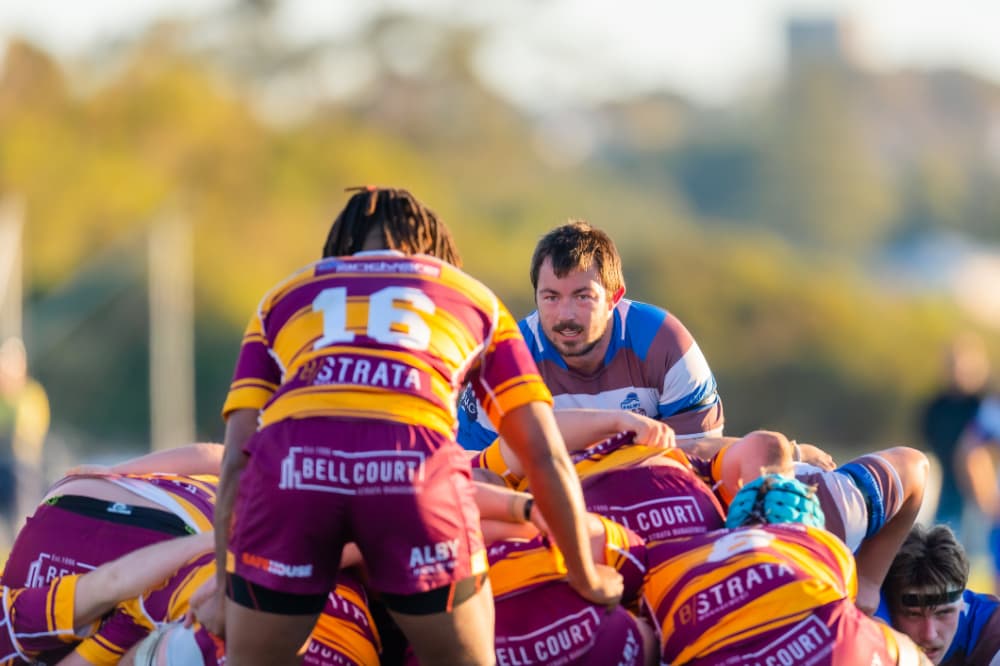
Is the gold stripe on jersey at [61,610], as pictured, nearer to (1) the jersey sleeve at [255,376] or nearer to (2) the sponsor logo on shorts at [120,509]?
(2) the sponsor logo on shorts at [120,509]

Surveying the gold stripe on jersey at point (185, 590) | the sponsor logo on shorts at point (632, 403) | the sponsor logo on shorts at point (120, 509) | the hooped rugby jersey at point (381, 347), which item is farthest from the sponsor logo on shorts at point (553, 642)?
the sponsor logo on shorts at point (632, 403)

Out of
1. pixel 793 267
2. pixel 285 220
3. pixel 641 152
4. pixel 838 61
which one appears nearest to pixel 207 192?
pixel 285 220

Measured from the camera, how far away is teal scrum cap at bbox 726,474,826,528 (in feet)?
14.5

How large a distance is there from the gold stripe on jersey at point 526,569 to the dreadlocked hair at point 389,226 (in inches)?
31.4

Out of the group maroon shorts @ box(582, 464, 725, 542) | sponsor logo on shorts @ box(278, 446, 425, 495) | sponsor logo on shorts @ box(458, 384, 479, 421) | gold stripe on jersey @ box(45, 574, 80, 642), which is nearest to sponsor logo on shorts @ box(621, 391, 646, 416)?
sponsor logo on shorts @ box(458, 384, 479, 421)

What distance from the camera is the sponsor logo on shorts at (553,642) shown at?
13.4ft

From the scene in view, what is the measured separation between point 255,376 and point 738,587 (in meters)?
1.36

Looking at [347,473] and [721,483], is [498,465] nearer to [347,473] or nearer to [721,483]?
[721,483]

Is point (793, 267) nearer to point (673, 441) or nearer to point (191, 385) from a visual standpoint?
point (191, 385)

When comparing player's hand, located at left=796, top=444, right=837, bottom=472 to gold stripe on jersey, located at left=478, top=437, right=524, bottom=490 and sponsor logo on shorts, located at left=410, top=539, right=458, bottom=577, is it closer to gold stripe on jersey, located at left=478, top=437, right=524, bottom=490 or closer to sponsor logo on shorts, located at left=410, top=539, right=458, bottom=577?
gold stripe on jersey, located at left=478, top=437, right=524, bottom=490

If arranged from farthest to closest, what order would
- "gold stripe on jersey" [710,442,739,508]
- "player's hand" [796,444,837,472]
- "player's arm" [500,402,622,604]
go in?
1. "player's hand" [796,444,837,472]
2. "gold stripe on jersey" [710,442,739,508]
3. "player's arm" [500,402,622,604]

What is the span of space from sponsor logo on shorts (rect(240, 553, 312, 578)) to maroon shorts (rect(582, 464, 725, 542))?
115cm

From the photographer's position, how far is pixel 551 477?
151 inches

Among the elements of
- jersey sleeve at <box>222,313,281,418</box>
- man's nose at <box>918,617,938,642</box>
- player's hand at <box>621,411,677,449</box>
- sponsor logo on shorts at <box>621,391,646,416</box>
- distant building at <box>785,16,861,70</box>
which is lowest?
man's nose at <box>918,617,938,642</box>
